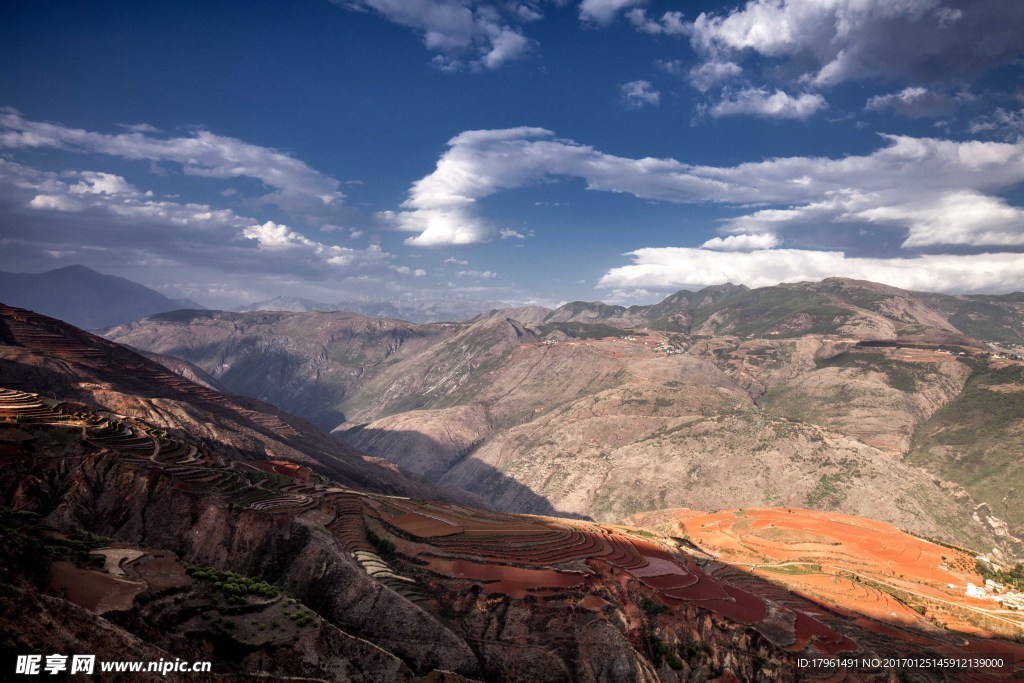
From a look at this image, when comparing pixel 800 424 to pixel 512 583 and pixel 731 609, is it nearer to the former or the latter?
pixel 731 609

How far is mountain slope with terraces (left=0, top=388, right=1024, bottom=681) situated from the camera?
2644cm

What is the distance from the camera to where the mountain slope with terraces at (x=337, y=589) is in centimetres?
2644

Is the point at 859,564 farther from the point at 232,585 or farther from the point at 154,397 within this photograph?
the point at 154,397

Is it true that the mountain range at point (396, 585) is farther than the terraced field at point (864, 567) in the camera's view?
No

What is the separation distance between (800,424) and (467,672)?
157 metres

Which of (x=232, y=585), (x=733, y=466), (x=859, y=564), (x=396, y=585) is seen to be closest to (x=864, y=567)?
(x=859, y=564)

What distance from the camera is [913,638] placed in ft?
192

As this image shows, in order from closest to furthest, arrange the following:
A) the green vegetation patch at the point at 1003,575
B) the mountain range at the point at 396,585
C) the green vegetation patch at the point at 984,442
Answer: the mountain range at the point at 396,585, the green vegetation patch at the point at 1003,575, the green vegetation patch at the point at 984,442

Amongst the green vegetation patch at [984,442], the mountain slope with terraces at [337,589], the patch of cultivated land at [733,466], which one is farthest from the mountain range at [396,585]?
the green vegetation patch at [984,442]

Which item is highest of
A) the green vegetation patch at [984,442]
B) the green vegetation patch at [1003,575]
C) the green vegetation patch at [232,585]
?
the green vegetation patch at [232,585]

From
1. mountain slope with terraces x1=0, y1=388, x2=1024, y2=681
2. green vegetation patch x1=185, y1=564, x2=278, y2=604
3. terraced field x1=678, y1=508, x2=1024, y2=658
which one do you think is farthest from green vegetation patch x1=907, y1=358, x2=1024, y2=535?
green vegetation patch x1=185, y1=564, x2=278, y2=604

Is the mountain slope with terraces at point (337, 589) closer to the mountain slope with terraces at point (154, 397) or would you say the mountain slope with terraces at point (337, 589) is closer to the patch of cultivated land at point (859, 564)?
the patch of cultivated land at point (859, 564)

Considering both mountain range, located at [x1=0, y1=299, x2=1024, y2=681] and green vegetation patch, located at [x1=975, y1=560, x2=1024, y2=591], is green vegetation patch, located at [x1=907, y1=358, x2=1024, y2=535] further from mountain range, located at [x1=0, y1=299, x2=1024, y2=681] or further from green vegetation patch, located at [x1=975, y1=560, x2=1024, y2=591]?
mountain range, located at [x1=0, y1=299, x2=1024, y2=681]

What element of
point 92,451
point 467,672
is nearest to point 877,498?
point 467,672
